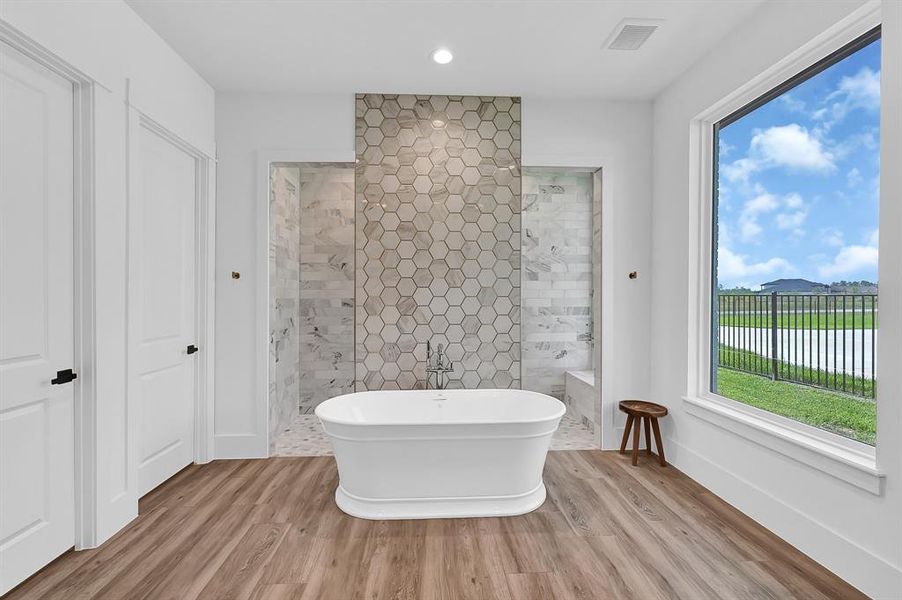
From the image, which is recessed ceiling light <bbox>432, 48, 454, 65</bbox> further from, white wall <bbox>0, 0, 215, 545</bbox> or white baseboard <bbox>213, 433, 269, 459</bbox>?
white baseboard <bbox>213, 433, 269, 459</bbox>

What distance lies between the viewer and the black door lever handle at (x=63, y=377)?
6.57ft

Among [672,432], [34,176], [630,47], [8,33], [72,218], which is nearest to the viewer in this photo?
[8,33]

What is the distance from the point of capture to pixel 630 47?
2.80m

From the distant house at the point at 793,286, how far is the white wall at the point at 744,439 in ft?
1.41

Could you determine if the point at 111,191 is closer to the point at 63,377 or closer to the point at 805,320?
the point at 63,377

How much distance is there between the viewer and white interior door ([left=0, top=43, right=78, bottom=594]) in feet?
5.95

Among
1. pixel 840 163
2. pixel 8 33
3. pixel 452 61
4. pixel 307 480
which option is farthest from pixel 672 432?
pixel 8 33

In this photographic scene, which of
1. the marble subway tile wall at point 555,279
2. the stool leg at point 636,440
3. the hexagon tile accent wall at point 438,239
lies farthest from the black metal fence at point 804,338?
the marble subway tile wall at point 555,279

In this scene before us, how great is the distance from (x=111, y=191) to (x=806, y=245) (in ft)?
11.1

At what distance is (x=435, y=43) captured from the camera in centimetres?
279

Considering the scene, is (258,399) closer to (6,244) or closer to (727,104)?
(6,244)

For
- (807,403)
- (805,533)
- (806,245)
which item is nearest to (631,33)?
(806,245)

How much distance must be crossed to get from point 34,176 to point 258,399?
6.41ft

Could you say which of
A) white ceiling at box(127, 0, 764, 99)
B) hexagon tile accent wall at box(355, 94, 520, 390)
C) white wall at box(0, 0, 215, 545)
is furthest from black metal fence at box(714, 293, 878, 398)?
white wall at box(0, 0, 215, 545)
